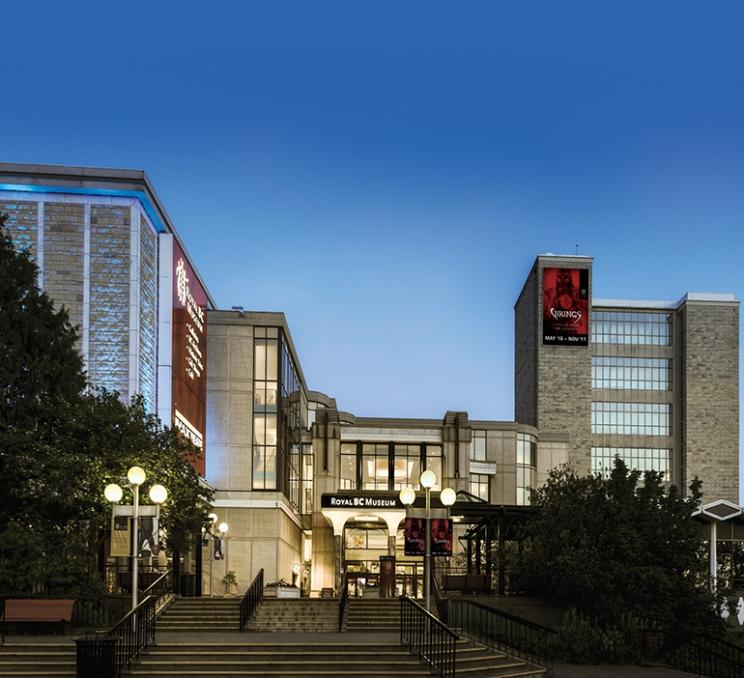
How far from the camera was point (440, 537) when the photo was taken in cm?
2905

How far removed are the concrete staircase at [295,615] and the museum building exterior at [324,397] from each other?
10248 millimetres

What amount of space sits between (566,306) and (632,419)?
13906 millimetres

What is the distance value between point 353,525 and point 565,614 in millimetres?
40756

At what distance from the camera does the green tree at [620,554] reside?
111 ft

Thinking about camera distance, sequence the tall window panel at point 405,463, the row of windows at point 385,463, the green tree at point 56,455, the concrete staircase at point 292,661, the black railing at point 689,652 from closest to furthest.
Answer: the concrete staircase at point 292,661 < the black railing at point 689,652 < the green tree at point 56,455 < the row of windows at point 385,463 < the tall window panel at point 405,463

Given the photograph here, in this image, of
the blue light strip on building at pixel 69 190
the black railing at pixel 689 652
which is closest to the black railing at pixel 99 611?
the black railing at pixel 689 652

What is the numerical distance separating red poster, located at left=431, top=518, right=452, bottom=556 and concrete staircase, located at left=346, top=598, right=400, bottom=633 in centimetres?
303

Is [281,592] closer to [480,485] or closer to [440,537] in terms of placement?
[440,537]

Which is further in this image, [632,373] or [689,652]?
[632,373]

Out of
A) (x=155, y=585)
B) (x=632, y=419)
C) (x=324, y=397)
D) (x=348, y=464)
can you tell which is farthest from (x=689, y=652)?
(x=632, y=419)

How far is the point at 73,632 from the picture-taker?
2825 cm

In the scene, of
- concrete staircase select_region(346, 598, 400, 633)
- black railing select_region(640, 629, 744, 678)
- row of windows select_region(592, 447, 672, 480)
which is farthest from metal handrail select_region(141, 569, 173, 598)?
row of windows select_region(592, 447, 672, 480)

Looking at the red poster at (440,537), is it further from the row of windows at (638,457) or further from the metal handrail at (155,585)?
the row of windows at (638,457)

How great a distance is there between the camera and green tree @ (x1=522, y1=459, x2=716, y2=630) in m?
33.7
